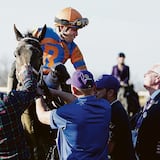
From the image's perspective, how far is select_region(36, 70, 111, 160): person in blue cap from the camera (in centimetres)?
510

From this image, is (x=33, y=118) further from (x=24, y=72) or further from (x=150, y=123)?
(x=150, y=123)

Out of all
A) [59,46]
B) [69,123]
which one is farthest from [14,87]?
[69,123]

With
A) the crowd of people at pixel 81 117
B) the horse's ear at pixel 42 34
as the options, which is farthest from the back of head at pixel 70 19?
the horse's ear at pixel 42 34

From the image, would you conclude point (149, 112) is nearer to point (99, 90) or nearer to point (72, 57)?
point (99, 90)

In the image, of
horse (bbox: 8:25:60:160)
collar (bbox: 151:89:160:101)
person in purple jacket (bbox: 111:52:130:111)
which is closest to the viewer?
horse (bbox: 8:25:60:160)

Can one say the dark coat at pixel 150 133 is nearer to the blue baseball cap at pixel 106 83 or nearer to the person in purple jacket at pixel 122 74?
the blue baseball cap at pixel 106 83

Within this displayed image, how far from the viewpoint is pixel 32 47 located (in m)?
5.89

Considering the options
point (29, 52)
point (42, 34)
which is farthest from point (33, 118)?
point (42, 34)

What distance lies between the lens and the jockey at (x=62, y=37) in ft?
22.3

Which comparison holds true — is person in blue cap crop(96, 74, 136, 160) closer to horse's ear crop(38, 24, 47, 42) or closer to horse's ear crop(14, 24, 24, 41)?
horse's ear crop(38, 24, 47, 42)

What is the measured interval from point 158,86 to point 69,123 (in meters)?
1.54

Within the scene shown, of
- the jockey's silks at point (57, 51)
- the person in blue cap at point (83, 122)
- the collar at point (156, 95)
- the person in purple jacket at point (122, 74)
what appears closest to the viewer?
the person in blue cap at point (83, 122)

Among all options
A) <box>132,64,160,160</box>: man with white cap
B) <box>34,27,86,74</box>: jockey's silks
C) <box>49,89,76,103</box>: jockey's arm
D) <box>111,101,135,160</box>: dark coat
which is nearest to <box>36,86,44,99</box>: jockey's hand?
<box>49,89,76,103</box>: jockey's arm

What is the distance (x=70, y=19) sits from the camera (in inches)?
273
